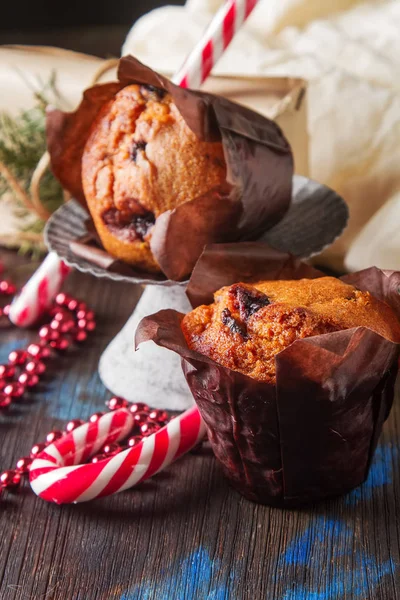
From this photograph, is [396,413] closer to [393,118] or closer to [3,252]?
[393,118]

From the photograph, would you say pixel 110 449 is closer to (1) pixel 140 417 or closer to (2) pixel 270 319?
(1) pixel 140 417

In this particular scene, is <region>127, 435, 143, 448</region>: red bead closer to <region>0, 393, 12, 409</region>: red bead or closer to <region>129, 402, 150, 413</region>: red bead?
<region>129, 402, 150, 413</region>: red bead

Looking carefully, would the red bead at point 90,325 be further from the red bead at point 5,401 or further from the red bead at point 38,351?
the red bead at point 5,401

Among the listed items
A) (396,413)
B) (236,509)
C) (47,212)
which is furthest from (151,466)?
(47,212)

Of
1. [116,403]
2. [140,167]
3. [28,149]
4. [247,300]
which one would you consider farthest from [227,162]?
Result: [28,149]

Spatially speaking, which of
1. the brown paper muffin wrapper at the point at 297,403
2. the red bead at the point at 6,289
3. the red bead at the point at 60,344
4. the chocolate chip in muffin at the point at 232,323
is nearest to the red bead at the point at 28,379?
the red bead at the point at 60,344

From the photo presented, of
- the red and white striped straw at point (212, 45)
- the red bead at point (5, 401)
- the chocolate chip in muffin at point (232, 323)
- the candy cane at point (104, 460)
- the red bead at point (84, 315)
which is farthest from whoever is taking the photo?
the red bead at point (84, 315)

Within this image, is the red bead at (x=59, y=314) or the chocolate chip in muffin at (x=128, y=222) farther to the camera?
the red bead at (x=59, y=314)
